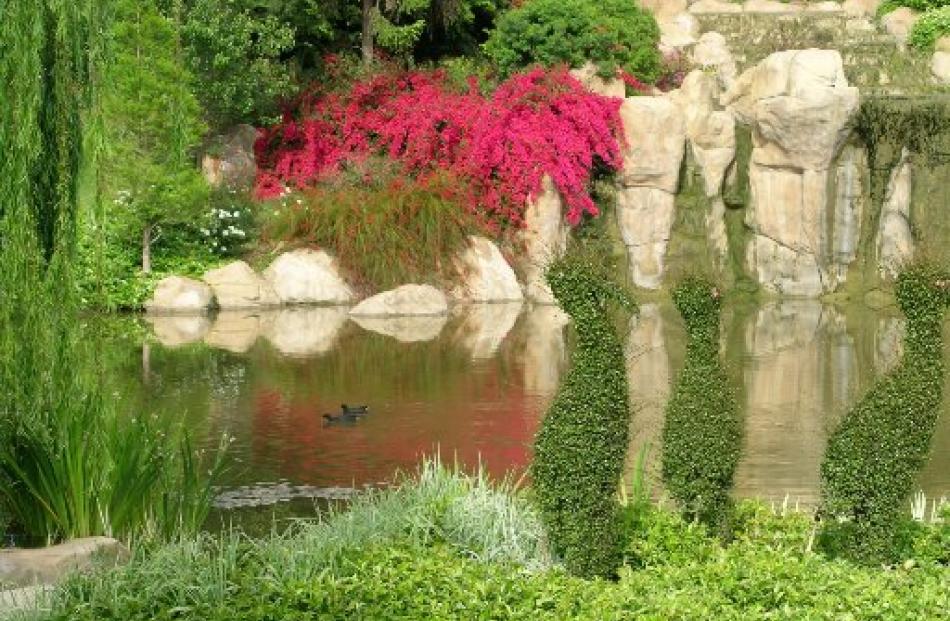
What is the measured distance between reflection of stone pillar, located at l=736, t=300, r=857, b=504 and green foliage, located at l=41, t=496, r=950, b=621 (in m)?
2.14

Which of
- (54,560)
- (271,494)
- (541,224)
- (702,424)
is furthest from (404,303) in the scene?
(54,560)

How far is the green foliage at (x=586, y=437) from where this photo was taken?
27.9 ft

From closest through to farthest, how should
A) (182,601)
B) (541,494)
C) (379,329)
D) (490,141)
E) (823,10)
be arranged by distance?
(182,601) < (541,494) < (379,329) < (490,141) < (823,10)

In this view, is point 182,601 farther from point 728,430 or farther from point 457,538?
point 728,430

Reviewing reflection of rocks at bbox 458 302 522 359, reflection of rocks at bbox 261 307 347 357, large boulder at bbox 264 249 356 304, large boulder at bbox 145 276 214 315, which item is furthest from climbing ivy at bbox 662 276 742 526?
large boulder at bbox 264 249 356 304

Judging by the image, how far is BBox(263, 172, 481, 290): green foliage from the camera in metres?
27.5

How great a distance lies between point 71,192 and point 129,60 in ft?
54.8

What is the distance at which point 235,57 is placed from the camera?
28.1m

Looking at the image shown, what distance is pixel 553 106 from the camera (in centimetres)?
3033

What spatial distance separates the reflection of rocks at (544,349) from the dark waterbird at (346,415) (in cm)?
263

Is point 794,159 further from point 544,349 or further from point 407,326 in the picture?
point 544,349

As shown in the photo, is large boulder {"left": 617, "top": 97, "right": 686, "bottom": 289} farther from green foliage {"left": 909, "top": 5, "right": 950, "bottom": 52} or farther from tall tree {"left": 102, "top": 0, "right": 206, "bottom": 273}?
tall tree {"left": 102, "top": 0, "right": 206, "bottom": 273}

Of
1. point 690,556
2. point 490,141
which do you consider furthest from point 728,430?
point 490,141

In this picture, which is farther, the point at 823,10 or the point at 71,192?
the point at 823,10
